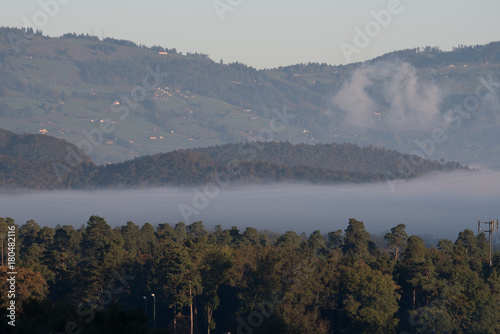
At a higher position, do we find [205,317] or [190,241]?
[190,241]

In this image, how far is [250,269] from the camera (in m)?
121

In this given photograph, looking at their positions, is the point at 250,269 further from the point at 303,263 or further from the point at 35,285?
the point at 35,285

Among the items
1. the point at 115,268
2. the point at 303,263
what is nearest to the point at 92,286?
the point at 115,268

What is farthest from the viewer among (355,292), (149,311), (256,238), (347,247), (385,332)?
(256,238)

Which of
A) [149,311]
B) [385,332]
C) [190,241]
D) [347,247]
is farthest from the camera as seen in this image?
[347,247]

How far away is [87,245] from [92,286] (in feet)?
137

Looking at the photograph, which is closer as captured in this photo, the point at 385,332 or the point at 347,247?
the point at 385,332

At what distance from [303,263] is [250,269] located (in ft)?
26.5

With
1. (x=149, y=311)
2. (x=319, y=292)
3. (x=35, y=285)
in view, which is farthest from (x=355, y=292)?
(x=35, y=285)

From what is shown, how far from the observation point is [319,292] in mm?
113188

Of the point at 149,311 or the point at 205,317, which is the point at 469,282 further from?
the point at 149,311

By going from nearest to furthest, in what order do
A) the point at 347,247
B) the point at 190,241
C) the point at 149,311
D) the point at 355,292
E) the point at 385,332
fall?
the point at 385,332, the point at 355,292, the point at 149,311, the point at 190,241, the point at 347,247

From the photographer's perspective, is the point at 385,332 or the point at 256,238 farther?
the point at 256,238

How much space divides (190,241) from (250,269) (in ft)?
41.5
